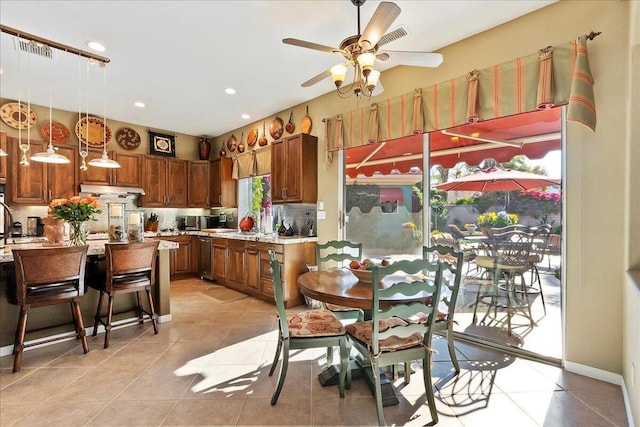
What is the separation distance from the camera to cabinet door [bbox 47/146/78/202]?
469cm

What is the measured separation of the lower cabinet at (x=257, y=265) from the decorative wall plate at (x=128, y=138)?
2.43 meters

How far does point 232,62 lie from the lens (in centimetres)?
334

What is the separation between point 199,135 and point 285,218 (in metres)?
3.13

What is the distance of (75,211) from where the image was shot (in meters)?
2.97

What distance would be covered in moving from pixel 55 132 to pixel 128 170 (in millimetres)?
1129

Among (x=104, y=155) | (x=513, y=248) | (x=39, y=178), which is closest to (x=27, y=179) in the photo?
(x=39, y=178)

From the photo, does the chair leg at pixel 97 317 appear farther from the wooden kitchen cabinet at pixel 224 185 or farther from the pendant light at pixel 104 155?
the wooden kitchen cabinet at pixel 224 185

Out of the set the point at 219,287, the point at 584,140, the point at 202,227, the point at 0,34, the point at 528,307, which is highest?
the point at 0,34

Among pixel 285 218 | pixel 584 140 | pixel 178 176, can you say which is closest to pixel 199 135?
pixel 178 176

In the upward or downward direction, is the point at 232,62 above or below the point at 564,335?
above

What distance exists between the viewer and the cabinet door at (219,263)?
5.14 metres

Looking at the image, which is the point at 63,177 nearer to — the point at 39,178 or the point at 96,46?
the point at 39,178

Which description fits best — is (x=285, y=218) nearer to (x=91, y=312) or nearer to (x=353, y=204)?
(x=353, y=204)

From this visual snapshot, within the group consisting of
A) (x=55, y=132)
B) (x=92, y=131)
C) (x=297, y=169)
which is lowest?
(x=297, y=169)
